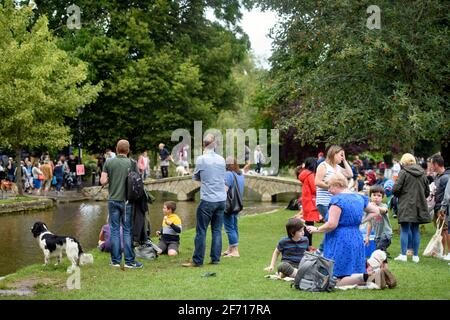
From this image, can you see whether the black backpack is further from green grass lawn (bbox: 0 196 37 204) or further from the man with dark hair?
green grass lawn (bbox: 0 196 37 204)

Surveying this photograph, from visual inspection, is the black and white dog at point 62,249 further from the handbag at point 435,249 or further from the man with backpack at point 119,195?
the handbag at point 435,249

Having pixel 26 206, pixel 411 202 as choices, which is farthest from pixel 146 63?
pixel 411 202

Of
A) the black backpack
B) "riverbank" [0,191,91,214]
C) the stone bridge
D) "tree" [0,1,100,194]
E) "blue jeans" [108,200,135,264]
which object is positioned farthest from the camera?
the stone bridge

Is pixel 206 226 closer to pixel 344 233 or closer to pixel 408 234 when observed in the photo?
pixel 344 233

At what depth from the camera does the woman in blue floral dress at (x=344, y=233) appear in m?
9.52

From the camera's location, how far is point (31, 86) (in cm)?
2952

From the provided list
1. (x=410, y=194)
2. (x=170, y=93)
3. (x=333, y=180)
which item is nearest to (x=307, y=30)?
(x=410, y=194)

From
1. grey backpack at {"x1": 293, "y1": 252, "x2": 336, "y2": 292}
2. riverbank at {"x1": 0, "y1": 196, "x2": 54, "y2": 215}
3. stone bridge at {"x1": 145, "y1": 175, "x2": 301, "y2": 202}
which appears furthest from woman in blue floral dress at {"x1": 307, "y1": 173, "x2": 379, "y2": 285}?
stone bridge at {"x1": 145, "y1": 175, "x2": 301, "y2": 202}

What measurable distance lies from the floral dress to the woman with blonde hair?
10.3 ft

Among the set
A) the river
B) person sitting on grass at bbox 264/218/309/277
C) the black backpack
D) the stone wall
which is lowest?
the river

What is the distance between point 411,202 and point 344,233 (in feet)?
11.7

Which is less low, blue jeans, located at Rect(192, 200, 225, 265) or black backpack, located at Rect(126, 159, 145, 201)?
black backpack, located at Rect(126, 159, 145, 201)

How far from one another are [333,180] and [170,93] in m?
30.8

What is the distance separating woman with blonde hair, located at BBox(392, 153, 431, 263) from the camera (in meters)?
12.7
